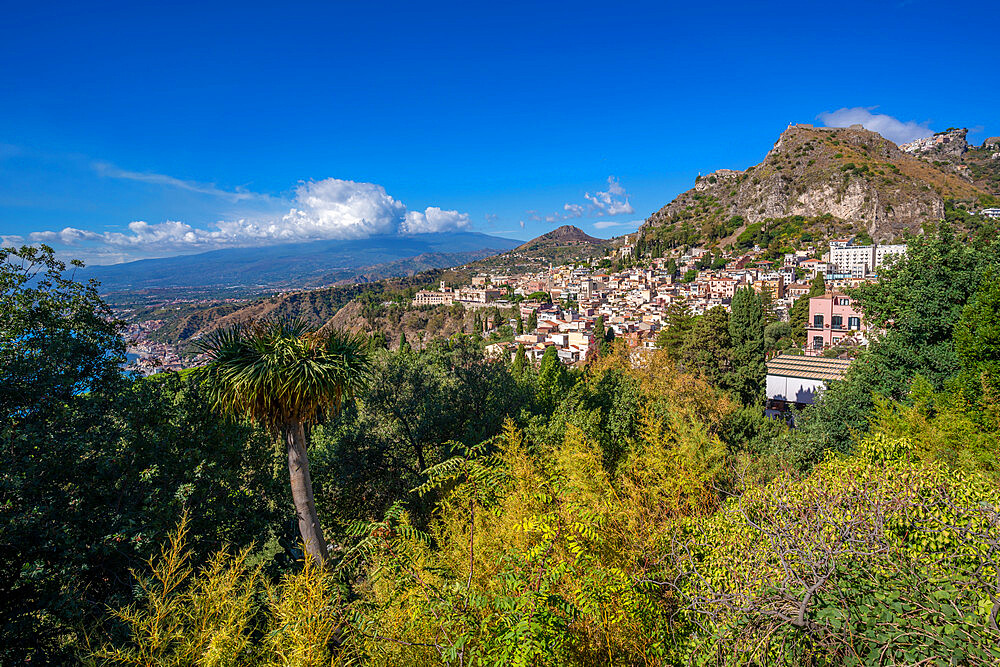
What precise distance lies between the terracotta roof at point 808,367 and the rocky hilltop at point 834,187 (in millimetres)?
98352

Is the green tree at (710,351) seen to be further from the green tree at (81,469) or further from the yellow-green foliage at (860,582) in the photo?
the green tree at (81,469)

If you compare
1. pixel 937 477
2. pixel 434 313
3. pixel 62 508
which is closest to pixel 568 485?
pixel 937 477

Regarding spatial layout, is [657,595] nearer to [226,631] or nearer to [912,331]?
[226,631]

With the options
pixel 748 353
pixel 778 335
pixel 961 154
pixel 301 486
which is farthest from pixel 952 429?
pixel 961 154

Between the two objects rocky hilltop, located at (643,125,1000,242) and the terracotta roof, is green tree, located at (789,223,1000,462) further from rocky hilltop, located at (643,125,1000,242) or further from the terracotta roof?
rocky hilltop, located at (643,125,1000,242)

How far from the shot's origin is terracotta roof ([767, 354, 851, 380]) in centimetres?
2041

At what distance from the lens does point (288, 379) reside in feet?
21.0

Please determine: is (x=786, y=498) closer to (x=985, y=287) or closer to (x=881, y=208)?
(x=985, y=287)

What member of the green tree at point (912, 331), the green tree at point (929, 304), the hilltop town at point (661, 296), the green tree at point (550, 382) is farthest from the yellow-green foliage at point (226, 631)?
the hilltop town at point (661, 296)

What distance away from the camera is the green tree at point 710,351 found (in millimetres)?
23516

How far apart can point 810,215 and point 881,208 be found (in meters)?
14.1

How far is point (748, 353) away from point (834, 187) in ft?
374

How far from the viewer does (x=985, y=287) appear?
9.89 meters

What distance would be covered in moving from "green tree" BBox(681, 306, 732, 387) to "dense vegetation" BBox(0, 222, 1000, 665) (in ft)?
36.2
